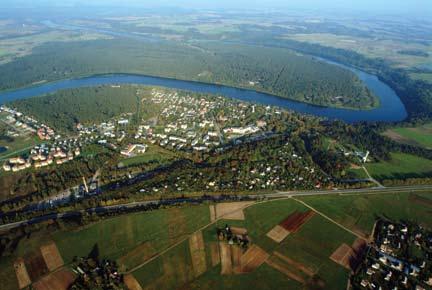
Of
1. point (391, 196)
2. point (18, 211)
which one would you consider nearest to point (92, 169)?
point (18, 211)

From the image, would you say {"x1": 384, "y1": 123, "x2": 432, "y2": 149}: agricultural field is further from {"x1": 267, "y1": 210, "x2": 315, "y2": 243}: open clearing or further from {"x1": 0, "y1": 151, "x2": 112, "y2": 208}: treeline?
{"x1": 0, "y1": 151, "x2": 112, "y2": 208}: treeline

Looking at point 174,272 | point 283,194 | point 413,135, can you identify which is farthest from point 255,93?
point 174,272

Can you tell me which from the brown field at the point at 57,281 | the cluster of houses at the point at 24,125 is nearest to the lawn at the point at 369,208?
the brown field at the point at 57,281

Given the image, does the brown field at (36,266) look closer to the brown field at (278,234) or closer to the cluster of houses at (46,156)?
the cluster of houses at (46,156)

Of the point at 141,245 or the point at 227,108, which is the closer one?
the point at 141,245

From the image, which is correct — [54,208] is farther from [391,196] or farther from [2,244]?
[391,196]

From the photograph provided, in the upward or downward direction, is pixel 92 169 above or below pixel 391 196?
above
